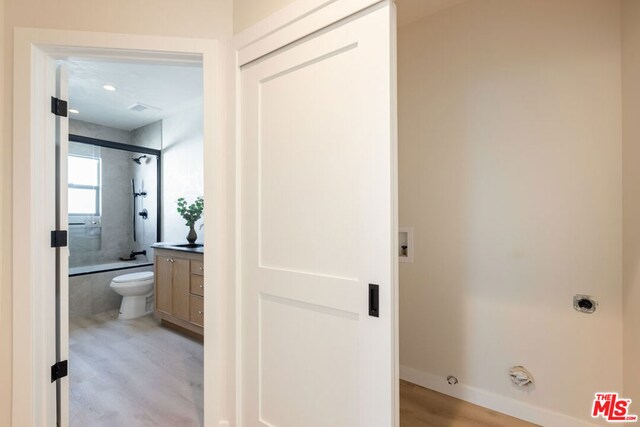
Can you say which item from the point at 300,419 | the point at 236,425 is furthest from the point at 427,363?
the point at 236,425

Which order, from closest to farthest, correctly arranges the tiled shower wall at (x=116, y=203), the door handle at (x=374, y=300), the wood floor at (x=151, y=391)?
the door handle at (x=374, y=300)
the wood floor at (x=151, y=391)
the tiled shower wall at (x=116, y=203)

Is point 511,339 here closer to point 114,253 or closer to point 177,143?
point 177,143

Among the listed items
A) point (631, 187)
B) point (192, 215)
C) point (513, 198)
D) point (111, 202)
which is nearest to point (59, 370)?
point (192, 215)

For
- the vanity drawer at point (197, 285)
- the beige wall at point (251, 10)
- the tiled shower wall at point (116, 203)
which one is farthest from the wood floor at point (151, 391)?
the beige wall at point (251, 10)

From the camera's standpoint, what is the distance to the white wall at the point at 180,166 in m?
3.88

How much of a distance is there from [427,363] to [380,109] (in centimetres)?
193

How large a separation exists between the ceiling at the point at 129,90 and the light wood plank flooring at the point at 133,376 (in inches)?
98.6

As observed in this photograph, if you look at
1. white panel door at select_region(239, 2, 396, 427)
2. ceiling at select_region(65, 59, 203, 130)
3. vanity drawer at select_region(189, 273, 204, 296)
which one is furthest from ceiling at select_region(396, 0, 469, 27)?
vanity drawer at select_region(189, 273, 204, 296)

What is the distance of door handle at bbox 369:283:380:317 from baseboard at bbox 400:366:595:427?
1.46 meters

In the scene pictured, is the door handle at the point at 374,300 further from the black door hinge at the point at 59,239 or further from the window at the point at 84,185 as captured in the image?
the window at the point at 84,185

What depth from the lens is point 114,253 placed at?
181 inches

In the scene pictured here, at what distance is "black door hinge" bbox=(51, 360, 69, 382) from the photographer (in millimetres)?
1608

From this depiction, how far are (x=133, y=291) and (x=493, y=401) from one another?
12.5 ft

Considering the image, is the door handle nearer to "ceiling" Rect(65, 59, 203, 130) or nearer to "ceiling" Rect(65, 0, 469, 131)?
Answer: "ceiling" Rect(65, 0, 469, 131)
